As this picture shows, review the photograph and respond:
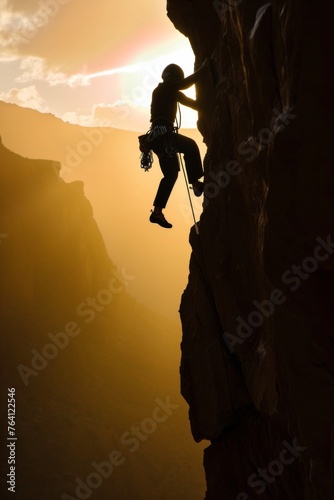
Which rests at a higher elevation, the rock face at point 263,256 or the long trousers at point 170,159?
the long trousers at point 170,159

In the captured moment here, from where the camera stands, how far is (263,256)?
4.19m

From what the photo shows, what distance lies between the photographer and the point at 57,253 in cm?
3450

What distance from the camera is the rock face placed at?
3.35 meters

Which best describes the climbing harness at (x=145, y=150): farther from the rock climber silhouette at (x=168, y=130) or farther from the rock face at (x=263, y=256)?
the rock face at (x=263, y=256)

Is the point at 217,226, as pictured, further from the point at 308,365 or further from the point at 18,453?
the point at 18,453

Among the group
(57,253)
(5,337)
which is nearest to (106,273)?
(57,253)

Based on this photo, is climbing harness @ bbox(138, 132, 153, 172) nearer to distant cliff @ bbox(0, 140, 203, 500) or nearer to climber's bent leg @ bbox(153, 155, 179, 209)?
climber's bent leg @ bbox(153, 155, 179, 209)

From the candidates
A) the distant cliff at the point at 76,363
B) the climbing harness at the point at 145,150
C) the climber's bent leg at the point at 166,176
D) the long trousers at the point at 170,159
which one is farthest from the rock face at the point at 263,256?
the distant cliff at the point at 76,363

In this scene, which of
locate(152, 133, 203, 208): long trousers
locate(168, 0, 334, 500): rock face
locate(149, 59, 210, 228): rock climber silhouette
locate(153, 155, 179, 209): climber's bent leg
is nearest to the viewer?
locate(168, 0, 334, 500): rock face

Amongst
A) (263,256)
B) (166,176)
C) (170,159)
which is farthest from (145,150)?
(263,256)

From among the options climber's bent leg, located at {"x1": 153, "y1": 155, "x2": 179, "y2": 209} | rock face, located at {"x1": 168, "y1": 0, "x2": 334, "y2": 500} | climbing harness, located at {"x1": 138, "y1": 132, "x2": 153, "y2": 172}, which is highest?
climbing harness, located at {"x1": 138, "y1": 132, "x2": 153, "y2": 172}

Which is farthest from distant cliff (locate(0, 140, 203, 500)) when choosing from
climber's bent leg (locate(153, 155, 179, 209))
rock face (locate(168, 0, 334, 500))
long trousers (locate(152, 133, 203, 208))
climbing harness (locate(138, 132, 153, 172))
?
climbing harness (locate(138, 132, 153, 172))

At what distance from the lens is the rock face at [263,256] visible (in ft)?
11.0

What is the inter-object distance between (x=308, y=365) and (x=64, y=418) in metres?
23.1
